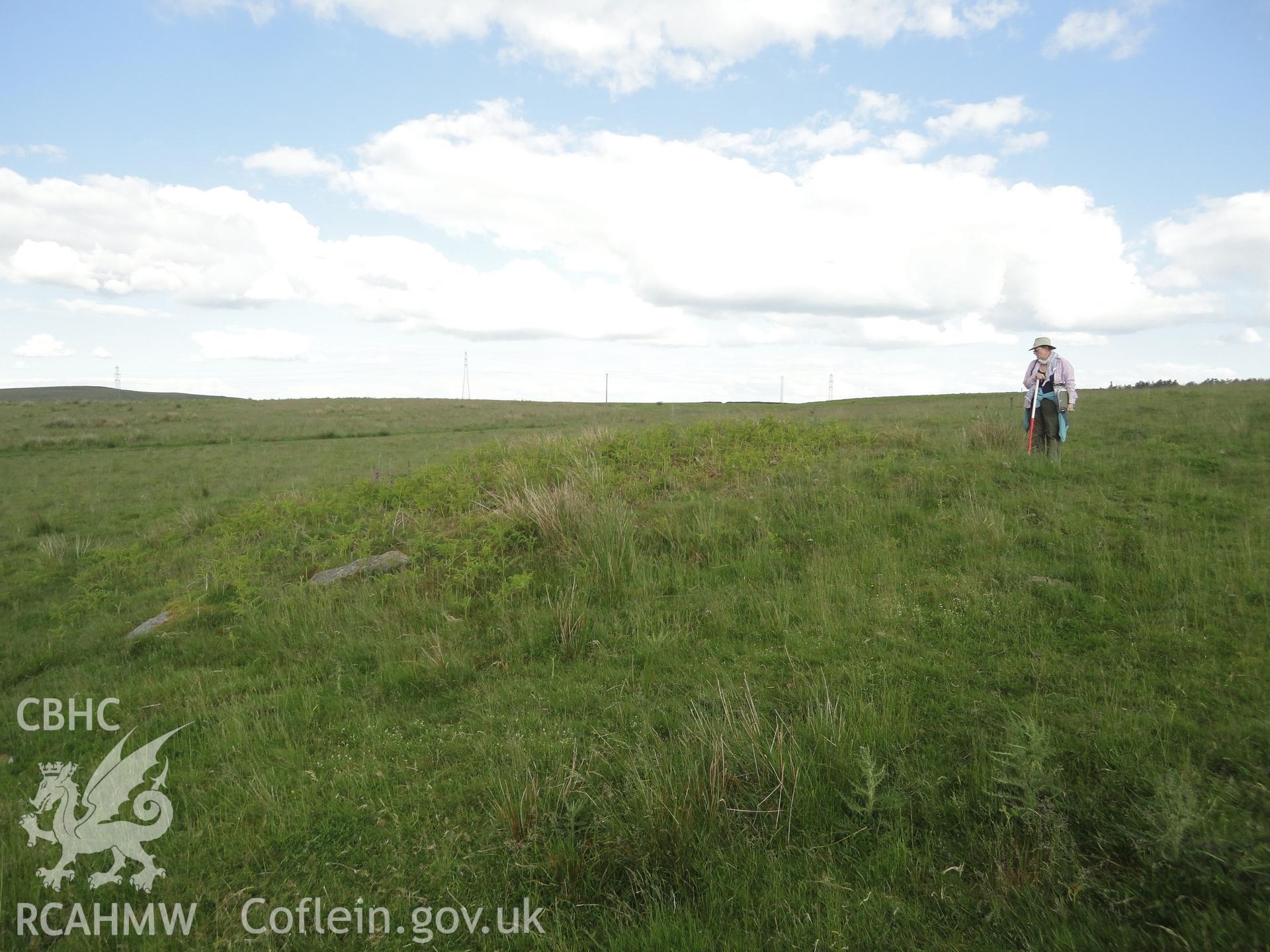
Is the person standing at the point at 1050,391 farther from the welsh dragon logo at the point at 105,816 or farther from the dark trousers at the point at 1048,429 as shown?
the welsh dragon logo at the point at 105,816

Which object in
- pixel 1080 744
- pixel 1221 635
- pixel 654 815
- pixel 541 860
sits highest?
pixel 1221 635

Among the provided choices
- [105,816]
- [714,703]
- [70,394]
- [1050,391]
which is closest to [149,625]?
[105,816]

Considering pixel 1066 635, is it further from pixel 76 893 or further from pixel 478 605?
pixel 76 893

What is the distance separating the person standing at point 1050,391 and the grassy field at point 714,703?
2.27 ft

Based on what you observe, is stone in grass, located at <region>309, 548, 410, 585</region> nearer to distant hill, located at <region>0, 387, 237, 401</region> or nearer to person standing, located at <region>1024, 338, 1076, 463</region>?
person standing, located at <region>1024, 338, 1076, 463</region>

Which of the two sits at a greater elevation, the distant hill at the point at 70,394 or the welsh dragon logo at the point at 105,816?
the distant hill at the point at 70,394

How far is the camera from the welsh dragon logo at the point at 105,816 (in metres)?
3.75

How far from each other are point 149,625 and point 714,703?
7164 millimetres

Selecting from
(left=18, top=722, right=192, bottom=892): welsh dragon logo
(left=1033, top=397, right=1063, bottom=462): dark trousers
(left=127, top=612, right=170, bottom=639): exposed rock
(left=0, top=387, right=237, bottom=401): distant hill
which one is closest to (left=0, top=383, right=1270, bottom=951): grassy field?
(left=18, top=722, right=192, bottom=892): welsh dragon logo

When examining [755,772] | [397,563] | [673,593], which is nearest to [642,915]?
[755,772]

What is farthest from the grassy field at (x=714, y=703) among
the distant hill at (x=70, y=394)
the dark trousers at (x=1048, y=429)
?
the distant hill at (x=70, y=394)

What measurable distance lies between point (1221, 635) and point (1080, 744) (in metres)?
2.26

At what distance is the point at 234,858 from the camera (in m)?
3.74

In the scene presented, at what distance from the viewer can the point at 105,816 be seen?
13.7 feet
